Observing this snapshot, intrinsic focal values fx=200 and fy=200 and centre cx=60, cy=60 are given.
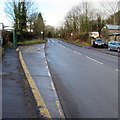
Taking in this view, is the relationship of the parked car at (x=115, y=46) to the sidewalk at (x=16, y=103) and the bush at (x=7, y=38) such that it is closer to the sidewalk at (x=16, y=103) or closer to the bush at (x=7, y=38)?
the bush at (x=7, y=38)

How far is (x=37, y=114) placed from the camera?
446cm

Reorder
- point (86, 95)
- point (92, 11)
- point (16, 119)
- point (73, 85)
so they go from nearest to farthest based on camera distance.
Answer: point (16, 119)
point (86, 95)
point (73, 85)
point (92, 11)

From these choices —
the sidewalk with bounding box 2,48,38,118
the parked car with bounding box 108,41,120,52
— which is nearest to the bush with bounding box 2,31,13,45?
the parked car with bounding box 108,41,120,52

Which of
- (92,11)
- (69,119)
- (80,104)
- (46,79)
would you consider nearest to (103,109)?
(80,104)

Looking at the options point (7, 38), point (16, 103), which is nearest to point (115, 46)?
point (7, 38)

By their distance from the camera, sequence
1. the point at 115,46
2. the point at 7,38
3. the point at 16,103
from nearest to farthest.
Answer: the point at 16,103, the point at 115,46, the point at 7,38

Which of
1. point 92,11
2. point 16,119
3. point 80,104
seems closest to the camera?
point 16,119

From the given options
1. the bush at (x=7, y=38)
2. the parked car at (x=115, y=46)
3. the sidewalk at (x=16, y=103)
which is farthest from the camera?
the bush at (x=7, y=38)

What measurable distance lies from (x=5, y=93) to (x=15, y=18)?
4255 centimetres

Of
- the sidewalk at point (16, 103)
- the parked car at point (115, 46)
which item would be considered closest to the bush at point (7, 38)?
the parked car at point (115, 46)

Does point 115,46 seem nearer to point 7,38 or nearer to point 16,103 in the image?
point 7,38

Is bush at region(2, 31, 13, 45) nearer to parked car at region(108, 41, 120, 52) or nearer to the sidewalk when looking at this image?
parked car at region(108, 41, 120, 52)

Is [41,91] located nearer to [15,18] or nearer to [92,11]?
[15,18]

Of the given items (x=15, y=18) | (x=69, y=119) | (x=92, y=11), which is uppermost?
(x=92, y=11)
